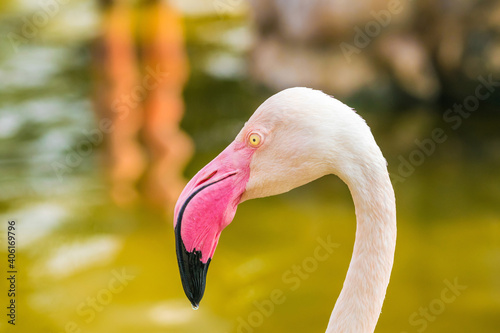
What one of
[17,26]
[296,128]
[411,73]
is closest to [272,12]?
[411,73]

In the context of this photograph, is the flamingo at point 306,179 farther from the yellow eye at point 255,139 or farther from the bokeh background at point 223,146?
the bokeh background at point 223,146

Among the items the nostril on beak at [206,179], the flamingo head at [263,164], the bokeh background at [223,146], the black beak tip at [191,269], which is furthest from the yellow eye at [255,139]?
the bokeh background at [223,146]

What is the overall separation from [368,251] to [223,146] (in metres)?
3.71

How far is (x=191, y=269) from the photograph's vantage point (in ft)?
4.75

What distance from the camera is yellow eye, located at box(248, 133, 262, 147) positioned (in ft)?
4.68

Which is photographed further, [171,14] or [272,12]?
[171,14]

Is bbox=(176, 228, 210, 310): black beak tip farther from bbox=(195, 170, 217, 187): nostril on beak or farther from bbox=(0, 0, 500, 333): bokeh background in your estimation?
bbox=(0, 0, 500, 333): bokeh background

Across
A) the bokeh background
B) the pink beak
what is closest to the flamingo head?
the pink beak

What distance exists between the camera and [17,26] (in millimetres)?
7910

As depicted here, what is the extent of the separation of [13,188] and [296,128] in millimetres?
3760

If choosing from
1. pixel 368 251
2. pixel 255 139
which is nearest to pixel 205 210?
pixel 255 139

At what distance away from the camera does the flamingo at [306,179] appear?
4.42 feet

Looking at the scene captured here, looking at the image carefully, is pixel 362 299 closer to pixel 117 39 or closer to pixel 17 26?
pixel 117 39

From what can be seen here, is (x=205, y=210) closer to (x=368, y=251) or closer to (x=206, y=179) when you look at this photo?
(x=206, y=179)
